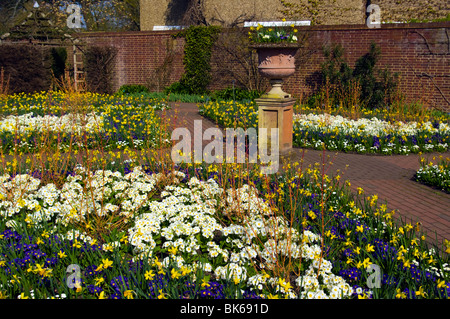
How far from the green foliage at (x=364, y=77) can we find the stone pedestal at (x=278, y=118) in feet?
20.5

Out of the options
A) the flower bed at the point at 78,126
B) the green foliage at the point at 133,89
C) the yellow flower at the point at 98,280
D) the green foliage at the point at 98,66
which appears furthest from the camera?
the green foliage at the point at 98,66

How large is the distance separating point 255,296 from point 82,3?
1247 inches

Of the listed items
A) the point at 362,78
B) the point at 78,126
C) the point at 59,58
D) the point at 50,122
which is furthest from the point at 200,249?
the point at 59,58

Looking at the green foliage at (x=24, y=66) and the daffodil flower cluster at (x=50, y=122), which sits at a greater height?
the green foliage at (x=24, y=66)

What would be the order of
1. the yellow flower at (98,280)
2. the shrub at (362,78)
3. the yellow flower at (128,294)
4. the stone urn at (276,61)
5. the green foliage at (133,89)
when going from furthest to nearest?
the green foliage at (133,89), the shrub at (362,78), the stone urn at (276,61), the yellow flower at (98,280), the yellow flower at (128,294)

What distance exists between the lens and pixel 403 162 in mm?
7129

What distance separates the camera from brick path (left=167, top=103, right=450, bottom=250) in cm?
446

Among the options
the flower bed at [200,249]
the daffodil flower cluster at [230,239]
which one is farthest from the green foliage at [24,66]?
the daffodil flower cluster at [230,239]

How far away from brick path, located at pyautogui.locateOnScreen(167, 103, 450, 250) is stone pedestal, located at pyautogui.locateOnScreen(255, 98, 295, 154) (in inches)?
11.7

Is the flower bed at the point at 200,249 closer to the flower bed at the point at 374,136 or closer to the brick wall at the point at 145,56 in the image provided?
the flower bed at the point at 374,136

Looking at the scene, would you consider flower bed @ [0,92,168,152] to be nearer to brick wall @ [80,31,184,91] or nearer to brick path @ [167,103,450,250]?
brick path @ [167,103,450,250]

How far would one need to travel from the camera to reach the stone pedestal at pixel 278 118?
708 centimetres
